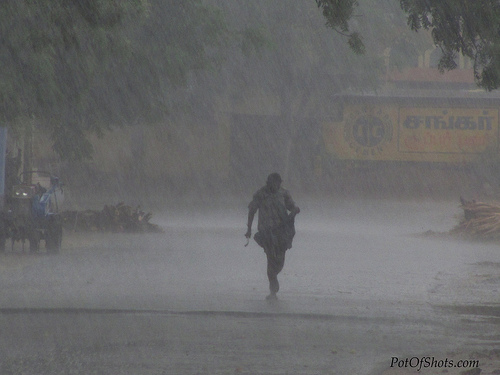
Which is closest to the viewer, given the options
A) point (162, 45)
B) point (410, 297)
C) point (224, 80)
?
point (410, 297)

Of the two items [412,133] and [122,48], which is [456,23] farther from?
[412,133]

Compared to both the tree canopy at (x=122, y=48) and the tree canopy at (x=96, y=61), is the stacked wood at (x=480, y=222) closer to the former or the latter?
the tree canopy at (x=122, y=48)

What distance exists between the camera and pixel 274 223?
38.4 ft

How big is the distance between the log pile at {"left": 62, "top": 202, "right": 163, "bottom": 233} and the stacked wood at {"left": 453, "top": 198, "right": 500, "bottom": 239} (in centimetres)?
789

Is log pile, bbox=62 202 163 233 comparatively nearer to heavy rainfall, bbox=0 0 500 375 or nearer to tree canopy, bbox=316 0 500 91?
heavy rainfall, bbox=0 0 500 375

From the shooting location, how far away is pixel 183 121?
137 feet

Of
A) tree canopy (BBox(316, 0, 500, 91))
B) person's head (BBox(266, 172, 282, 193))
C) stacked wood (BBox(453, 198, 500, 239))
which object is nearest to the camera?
tree canopy (BBox(316, 0, 500, 91))

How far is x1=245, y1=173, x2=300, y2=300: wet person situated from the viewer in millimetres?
11609

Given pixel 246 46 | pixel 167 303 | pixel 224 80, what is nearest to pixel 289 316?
pixel 167 303

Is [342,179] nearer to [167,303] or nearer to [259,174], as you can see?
[259,174]

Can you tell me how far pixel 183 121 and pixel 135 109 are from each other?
20461 millimetres

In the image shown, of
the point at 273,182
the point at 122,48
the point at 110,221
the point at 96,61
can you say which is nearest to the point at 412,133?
the point at 110,221

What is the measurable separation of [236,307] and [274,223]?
5.42ft

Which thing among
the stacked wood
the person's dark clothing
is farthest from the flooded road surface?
the stacked wood
